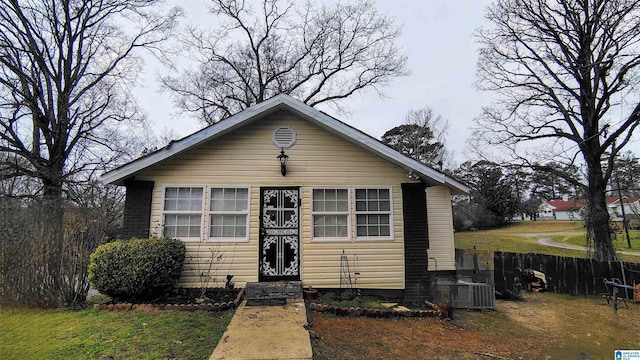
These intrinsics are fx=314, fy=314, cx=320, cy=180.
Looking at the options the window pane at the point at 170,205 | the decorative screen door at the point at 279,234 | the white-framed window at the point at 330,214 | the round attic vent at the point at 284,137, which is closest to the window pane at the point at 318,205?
the white-framed window at the point at 330,214

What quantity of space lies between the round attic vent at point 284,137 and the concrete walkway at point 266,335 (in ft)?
12.1

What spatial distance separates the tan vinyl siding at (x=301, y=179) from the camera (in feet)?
24.1

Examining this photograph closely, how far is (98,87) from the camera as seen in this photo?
15711 mm

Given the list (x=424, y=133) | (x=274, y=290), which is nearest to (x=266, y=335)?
(x=274, y=290)

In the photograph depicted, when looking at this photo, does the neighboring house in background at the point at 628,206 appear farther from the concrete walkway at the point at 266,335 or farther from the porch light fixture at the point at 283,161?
the concrete walkway at the point at 266,335

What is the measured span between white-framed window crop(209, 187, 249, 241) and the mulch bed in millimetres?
1216

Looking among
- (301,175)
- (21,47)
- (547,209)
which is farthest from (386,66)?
(547,209)

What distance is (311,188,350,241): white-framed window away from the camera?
7.61 meters

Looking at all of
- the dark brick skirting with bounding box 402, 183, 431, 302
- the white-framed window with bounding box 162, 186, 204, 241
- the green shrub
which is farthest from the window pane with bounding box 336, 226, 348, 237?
the green shrub

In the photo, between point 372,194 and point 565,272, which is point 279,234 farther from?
point 565,272

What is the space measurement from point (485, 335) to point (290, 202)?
483cm

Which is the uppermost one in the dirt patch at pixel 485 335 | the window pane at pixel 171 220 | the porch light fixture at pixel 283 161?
the porch light fixture at pixel 283 161

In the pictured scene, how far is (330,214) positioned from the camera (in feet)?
25.1

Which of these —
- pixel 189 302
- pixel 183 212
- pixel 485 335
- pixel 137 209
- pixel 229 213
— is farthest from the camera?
pixel 229 213
